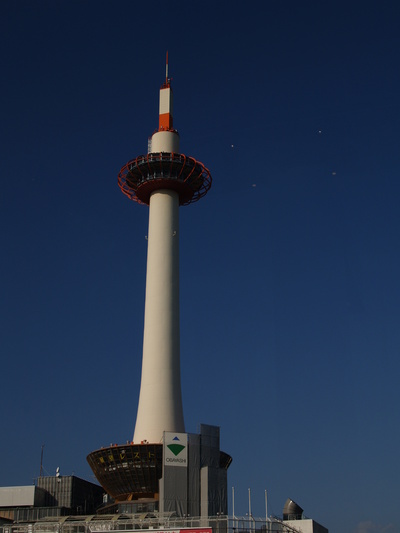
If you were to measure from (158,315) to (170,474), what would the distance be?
2884cm

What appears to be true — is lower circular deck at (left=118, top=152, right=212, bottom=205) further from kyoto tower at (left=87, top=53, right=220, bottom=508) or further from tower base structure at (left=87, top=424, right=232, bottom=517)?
tower base structure at (left=87, top=424, right=232, bottom=517)

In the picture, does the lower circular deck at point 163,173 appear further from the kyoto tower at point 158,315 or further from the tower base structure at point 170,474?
the tower base structure at point 170,474

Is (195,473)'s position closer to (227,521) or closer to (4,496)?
(227,521)

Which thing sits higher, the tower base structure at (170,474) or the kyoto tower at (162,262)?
the kyoto tower at (162,262)

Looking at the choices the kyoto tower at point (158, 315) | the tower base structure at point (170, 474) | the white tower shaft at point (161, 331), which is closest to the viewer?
the tower base structure at point (170, 474)

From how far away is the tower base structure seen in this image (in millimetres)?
109500

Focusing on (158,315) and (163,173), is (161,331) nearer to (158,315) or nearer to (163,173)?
(158,315)

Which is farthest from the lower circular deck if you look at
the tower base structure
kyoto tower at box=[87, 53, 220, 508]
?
the tower base structure

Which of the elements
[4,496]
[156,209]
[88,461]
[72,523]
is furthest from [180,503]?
[156,209]

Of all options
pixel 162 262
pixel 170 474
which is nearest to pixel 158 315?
pixel 162 262

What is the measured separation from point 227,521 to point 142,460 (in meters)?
26.2

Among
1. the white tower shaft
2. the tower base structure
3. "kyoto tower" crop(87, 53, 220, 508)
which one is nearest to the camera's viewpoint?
the tower base structure

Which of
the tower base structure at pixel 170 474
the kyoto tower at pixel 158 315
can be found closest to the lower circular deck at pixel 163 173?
the kyoto tower at pixel 158 315

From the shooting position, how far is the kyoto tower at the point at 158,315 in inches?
4616
